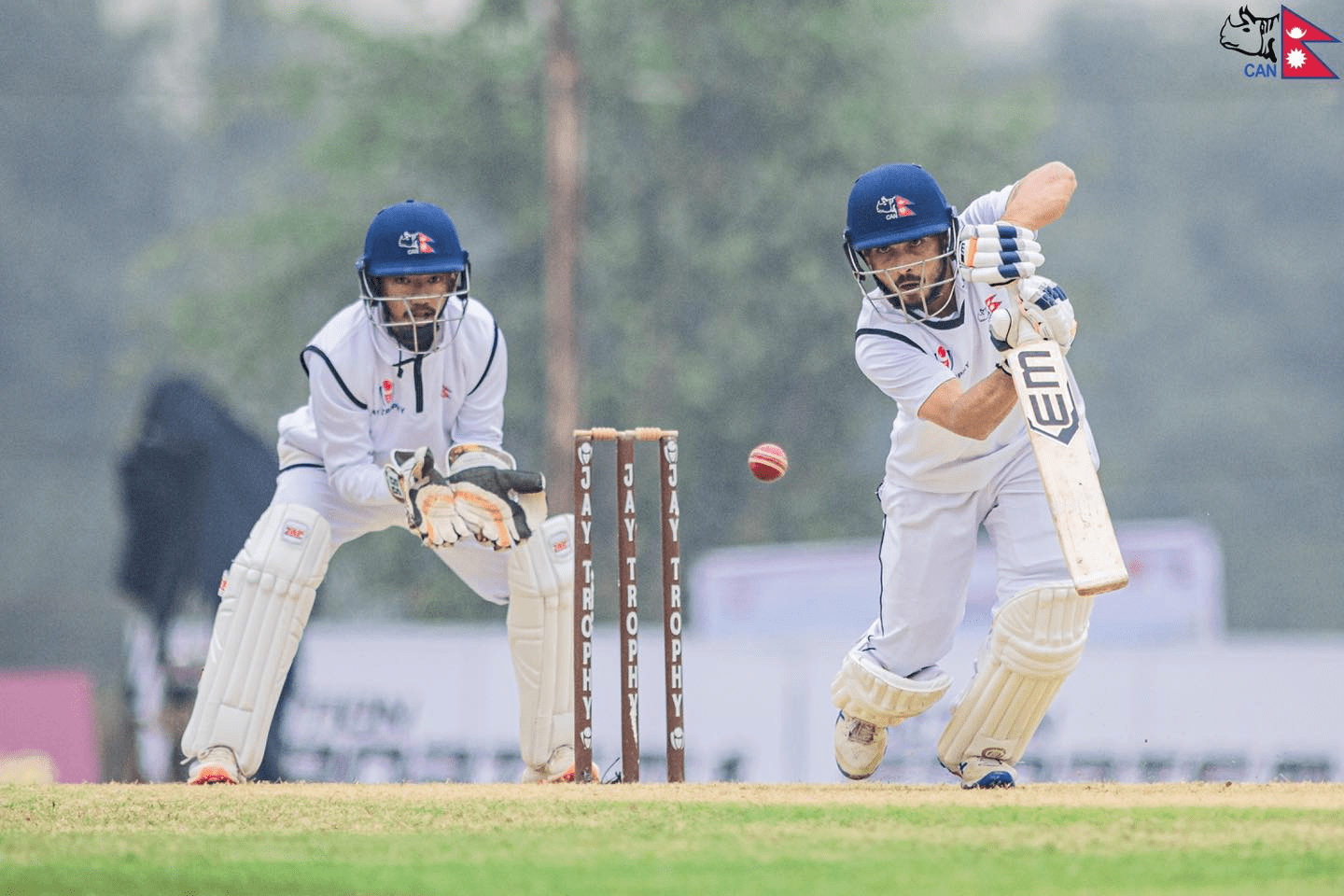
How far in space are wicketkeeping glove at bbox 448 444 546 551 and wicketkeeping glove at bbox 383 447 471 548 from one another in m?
0.03

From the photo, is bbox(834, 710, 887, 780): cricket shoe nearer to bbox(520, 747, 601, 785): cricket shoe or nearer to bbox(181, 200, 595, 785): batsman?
bbox(520, 747, 601, 785): cricket shoe

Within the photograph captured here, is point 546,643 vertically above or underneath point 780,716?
above

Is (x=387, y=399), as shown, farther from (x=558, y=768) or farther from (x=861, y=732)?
(x=861, y=732)

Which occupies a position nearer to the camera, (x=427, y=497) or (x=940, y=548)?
(x=940, y=548)

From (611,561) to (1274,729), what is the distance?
9.80 meters

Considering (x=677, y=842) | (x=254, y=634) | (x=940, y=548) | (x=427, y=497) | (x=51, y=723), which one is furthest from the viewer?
(x=51, y=723)

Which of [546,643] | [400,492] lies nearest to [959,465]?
[546,643]

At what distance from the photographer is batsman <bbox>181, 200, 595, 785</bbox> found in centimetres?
674

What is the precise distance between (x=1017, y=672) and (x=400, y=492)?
6.55 ft

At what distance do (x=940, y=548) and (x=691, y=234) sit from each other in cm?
1793

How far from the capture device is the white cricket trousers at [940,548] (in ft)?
21.1

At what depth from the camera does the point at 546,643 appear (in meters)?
7.12

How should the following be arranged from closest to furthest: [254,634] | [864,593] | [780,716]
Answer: [254,634] < [780,716] < [864,593]

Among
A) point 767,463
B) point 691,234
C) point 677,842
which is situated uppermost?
point 691,234
